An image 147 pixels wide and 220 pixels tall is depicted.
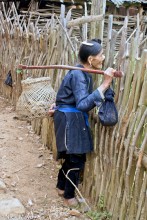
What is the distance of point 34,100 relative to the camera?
3.16 m

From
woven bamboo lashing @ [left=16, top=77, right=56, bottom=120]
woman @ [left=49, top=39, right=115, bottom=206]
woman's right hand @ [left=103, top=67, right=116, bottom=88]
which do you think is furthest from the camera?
woven bamboo lashing @ [left=16, top=77, right=56, bottom=120]

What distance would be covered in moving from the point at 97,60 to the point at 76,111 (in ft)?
1.60

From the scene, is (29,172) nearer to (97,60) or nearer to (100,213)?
(100,213)

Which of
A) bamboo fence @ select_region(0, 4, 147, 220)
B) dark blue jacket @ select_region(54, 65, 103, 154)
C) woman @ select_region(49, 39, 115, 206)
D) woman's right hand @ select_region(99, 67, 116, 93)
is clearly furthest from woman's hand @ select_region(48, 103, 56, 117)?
woman's right hand @ select_region(99, 67, 116, 93)

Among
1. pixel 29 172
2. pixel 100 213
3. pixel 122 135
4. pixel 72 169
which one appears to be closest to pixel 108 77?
pixel 122 135

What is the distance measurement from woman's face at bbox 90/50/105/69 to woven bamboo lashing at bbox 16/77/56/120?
664mm

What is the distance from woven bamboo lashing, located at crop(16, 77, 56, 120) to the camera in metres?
3.15

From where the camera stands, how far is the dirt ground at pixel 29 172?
3121 mm

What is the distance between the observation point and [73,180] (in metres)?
3.09

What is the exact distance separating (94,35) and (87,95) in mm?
807

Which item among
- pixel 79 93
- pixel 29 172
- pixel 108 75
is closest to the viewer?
pixel 108 75

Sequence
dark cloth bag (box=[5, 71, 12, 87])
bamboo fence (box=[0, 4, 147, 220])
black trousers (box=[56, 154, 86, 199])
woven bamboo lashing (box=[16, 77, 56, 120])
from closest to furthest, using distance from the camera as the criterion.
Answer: bamboo fence (box=[0, 4, 147, 220]), black trousers (box=[56, 154, 86, 199]), woven bamboo lashing (box=[16, 77, 56, 120]), dark cloth bag (box=[5, 71, 12, 87])

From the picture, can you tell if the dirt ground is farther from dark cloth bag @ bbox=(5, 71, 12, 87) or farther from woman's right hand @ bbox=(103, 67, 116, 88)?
woman's right hand @ bbox=(103, 67, 116, 88)

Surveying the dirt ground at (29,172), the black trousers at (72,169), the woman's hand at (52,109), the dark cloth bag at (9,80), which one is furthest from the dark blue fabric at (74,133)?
the dark cloth bag at (9,80)
